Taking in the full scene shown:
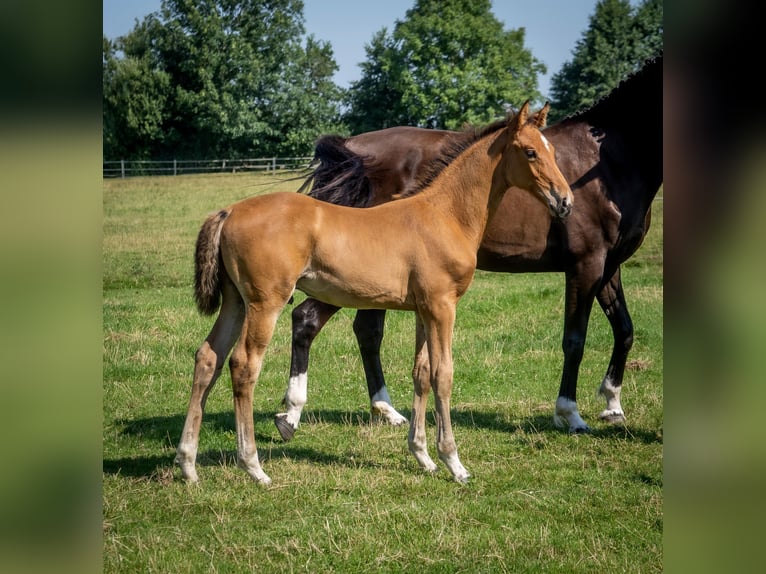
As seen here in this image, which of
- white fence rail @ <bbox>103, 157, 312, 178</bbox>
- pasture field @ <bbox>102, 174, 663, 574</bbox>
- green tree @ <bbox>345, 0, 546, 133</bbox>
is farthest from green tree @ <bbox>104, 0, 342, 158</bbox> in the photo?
pasture field @ <bbox>102, 174, 663, 574</bbox>

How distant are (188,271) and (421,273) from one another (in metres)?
9.45

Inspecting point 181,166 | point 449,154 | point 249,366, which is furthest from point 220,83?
point 249,366

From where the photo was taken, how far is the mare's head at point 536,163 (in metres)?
4.76

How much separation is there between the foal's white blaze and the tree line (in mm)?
14349

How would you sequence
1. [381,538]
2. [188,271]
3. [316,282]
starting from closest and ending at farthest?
[381,538] → [316,282] → [188,271]

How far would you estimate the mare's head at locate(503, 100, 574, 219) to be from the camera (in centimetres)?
476

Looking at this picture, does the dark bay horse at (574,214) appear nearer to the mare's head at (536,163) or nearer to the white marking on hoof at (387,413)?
the white marking on hoof at (387,413)

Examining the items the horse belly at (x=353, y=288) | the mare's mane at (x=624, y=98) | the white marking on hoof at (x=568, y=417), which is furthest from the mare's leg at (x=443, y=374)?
the mare's mane at (x=624, y=98)

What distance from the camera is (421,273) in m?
4.76

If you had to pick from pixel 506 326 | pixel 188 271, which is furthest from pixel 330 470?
Result: pixel 188 271

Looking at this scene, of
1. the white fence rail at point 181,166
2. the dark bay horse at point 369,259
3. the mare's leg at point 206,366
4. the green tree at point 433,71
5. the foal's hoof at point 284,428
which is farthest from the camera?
the green tree at point 433,71

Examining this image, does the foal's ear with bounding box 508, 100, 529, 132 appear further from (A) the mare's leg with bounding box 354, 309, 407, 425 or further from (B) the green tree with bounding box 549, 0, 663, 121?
(B) the green tree with bounding box 549, 0, 663, 121

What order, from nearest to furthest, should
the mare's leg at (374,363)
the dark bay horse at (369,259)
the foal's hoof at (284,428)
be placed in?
1. the dark bay horse at (369,259)
2. the foal's hoof at (284,428)
3. the mare's leg at (374,363)
